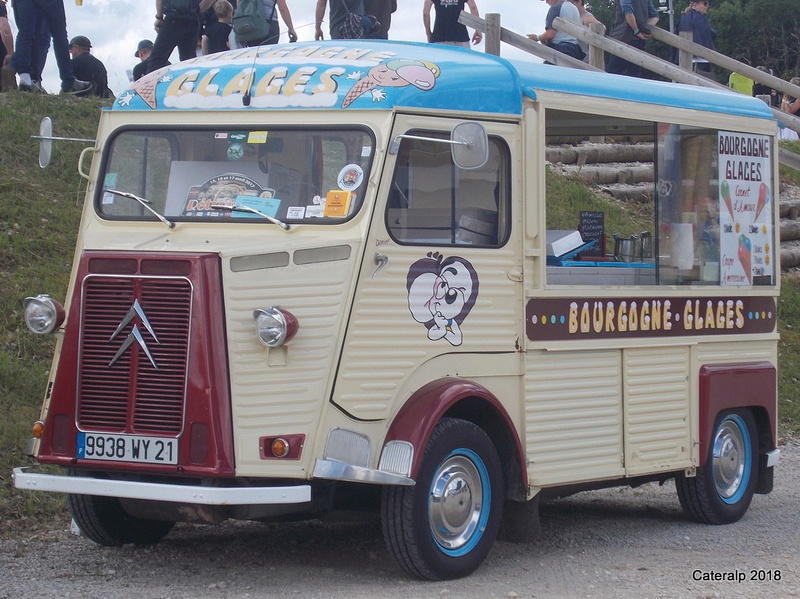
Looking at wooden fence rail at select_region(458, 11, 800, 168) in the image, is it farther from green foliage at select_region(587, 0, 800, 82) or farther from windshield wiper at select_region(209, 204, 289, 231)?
green foliage at select_region(587, 0, 800, 82)

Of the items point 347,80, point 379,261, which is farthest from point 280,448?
point 347,80

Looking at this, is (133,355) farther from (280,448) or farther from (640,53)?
(640,53)

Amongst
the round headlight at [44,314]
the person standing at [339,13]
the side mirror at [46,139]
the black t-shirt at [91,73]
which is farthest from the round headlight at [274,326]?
the black t-shirt at [91,73]

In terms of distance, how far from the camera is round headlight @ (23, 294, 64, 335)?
266 inches

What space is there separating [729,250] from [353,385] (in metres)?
3.56

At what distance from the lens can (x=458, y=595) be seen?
6.46 metres

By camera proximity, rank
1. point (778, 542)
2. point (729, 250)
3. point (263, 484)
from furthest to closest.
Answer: point (729, 250)
point (778, 542)
point (263, 484)

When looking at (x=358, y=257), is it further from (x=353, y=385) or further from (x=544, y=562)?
(x=544, y=562)

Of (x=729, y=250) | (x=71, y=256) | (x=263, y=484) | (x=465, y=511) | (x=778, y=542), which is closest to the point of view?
(x=263, y=484)

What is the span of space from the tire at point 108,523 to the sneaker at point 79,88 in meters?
8.72

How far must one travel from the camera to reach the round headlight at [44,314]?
6.75m

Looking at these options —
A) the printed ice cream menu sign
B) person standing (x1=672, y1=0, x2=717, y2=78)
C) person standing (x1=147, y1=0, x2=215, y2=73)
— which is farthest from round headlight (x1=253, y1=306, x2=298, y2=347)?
person standing (x1=672, y1=0, x2=717, y2=78)

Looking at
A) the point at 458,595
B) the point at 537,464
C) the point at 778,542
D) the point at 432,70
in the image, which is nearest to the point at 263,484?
the point at 458,595

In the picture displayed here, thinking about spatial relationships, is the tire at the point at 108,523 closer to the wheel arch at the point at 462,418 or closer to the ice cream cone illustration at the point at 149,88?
the wheel arch at the point at 462,418
